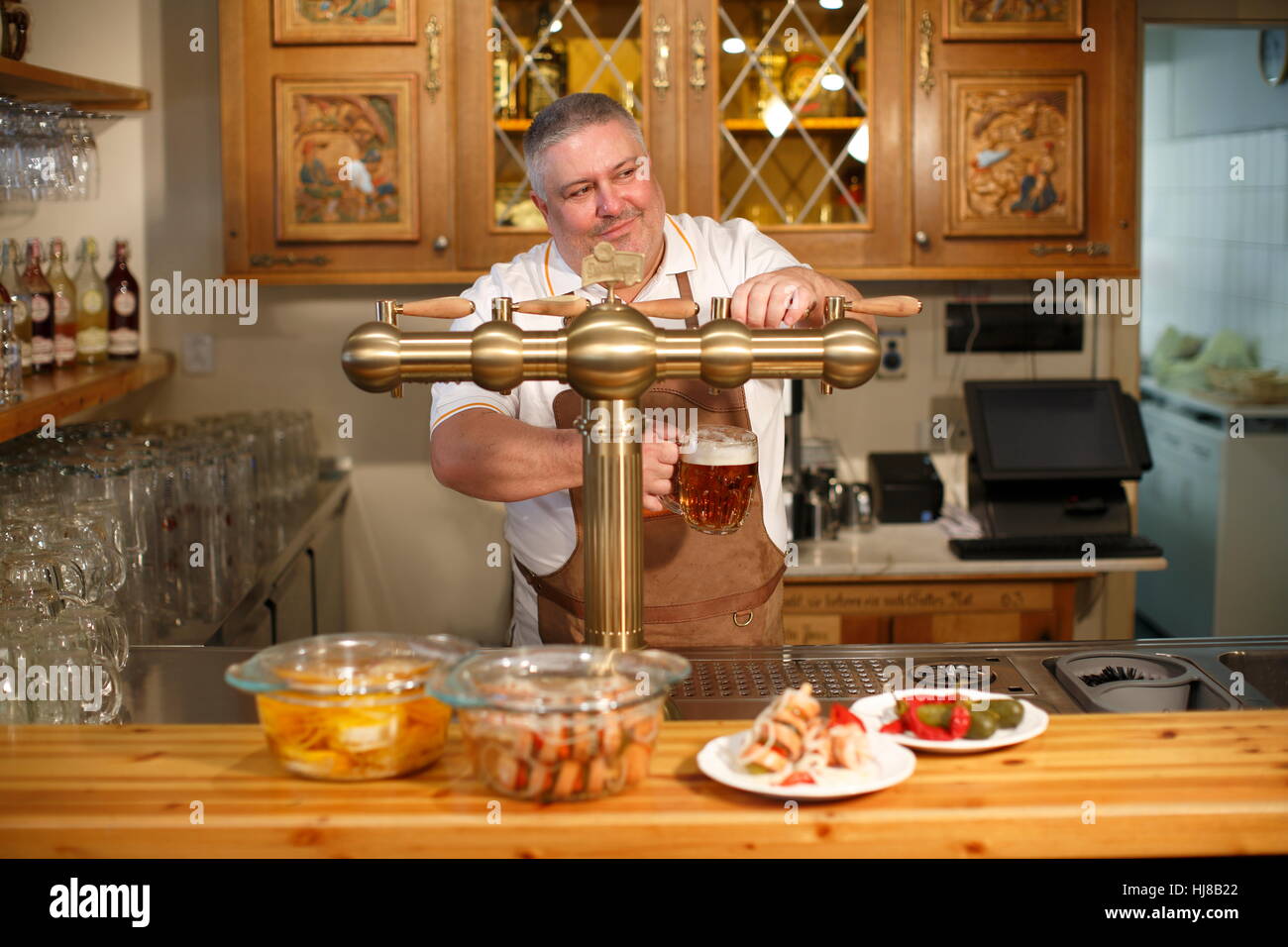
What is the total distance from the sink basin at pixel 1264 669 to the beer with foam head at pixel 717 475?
2.18 feet

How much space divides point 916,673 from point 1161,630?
4.01 metres

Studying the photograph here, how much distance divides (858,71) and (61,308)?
6.73 feet

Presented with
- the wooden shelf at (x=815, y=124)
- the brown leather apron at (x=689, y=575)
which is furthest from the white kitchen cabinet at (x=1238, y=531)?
the brown leather apron at (x=689, y=575)

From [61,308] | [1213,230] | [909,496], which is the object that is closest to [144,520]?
[61,308]

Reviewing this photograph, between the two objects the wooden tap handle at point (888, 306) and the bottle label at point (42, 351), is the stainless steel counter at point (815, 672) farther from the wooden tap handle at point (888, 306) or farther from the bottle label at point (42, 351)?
the bottle label at point (42, 351)

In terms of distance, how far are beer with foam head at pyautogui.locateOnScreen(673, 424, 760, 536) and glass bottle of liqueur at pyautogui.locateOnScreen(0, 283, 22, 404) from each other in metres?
1.42

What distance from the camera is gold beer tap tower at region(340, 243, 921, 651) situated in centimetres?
109

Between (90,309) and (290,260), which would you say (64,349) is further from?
(290,260)

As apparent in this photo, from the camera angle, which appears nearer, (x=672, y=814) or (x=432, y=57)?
(x=672, y=814)

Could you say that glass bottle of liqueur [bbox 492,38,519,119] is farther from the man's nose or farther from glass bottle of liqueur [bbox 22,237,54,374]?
the man's nose

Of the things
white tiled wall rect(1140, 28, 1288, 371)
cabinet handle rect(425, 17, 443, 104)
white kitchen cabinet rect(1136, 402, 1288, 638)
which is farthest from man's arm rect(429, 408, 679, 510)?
white tiled wall rect(1140, 28, 1288, 371)

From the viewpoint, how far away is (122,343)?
3600 mm
